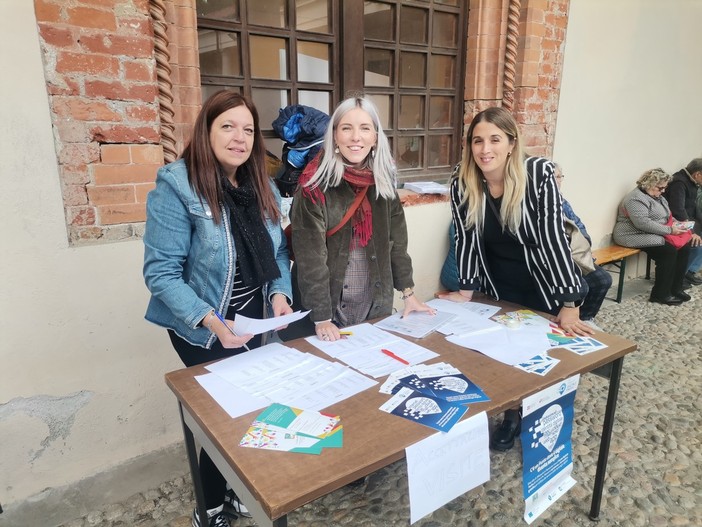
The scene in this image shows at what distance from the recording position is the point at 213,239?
1770 mm

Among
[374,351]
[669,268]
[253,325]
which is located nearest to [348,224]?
[374,351]

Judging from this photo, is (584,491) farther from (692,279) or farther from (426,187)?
(692,279)

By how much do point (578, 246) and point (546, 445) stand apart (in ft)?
3.41

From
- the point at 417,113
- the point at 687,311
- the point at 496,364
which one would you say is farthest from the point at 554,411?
the point at 687,311

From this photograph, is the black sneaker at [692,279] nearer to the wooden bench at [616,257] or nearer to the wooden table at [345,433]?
the wooden bench at [616,257]

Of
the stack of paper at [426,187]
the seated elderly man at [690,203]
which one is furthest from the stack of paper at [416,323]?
the seated elderly man at [690,203]

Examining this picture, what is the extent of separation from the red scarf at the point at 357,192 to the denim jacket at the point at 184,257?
0.40 meters

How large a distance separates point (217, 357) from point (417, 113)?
2.78 m

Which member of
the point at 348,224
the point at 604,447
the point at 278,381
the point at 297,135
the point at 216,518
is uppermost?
the point at 297,135

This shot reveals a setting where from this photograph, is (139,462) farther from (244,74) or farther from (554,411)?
(244,74)

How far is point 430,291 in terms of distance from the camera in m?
3.99

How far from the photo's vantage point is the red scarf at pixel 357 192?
6.72 feet

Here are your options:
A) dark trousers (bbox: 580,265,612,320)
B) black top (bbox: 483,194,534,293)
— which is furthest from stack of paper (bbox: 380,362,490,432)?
dark trousers (bbox: 580,265,612,320)

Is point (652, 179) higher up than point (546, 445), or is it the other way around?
point (652, 179)
